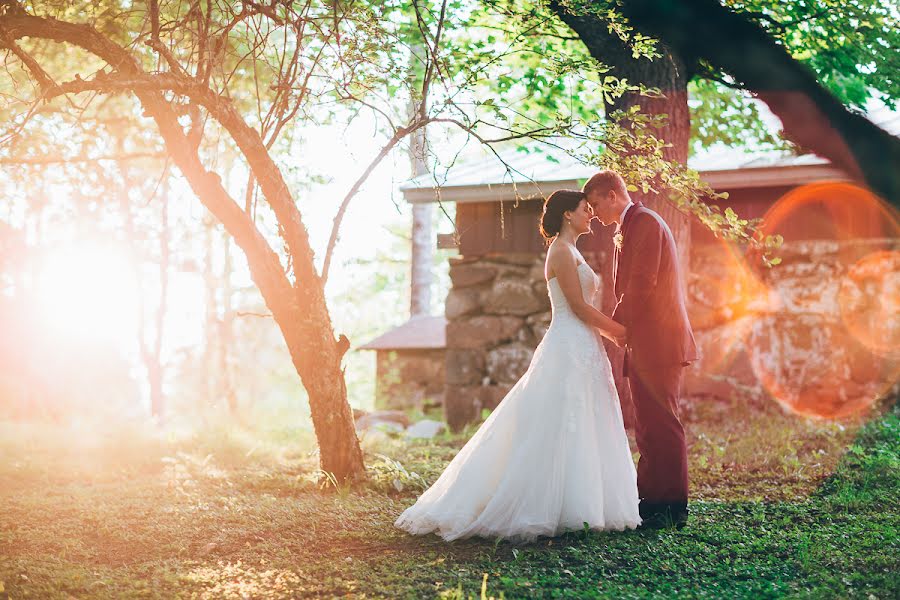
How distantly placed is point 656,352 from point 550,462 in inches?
38.0

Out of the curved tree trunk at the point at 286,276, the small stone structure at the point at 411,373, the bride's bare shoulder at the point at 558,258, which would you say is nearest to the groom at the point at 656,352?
the bride's bare shoulder at the point at 558,258

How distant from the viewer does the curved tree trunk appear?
234 inches

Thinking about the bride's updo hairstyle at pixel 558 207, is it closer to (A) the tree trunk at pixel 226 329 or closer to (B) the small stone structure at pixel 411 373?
(B) the small stone structure at pixel 411 373

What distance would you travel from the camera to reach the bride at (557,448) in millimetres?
4488

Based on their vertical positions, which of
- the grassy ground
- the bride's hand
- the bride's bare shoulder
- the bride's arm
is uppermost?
the bride's bare shoulder

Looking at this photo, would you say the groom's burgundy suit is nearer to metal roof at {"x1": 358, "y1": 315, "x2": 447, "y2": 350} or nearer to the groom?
the groom

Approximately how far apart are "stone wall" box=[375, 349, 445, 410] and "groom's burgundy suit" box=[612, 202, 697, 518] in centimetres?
792

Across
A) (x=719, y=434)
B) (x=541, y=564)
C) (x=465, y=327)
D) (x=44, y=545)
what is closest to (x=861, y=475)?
(x=719, y=434)

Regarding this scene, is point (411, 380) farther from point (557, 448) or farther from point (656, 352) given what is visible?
point (557, 448)

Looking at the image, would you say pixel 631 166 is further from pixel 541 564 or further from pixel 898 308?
pixel 898 308

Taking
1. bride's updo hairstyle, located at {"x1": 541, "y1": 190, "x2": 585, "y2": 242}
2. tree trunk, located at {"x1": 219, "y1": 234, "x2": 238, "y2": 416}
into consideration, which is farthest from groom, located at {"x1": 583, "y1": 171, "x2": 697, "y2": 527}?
tree trunk, located at {"x1": 219, "y1": 234, "x2": 238, "y2": 416}

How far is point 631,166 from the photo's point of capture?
214 inches

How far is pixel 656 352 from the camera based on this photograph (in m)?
4.88

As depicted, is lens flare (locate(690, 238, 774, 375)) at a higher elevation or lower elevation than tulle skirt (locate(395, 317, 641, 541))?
higher
